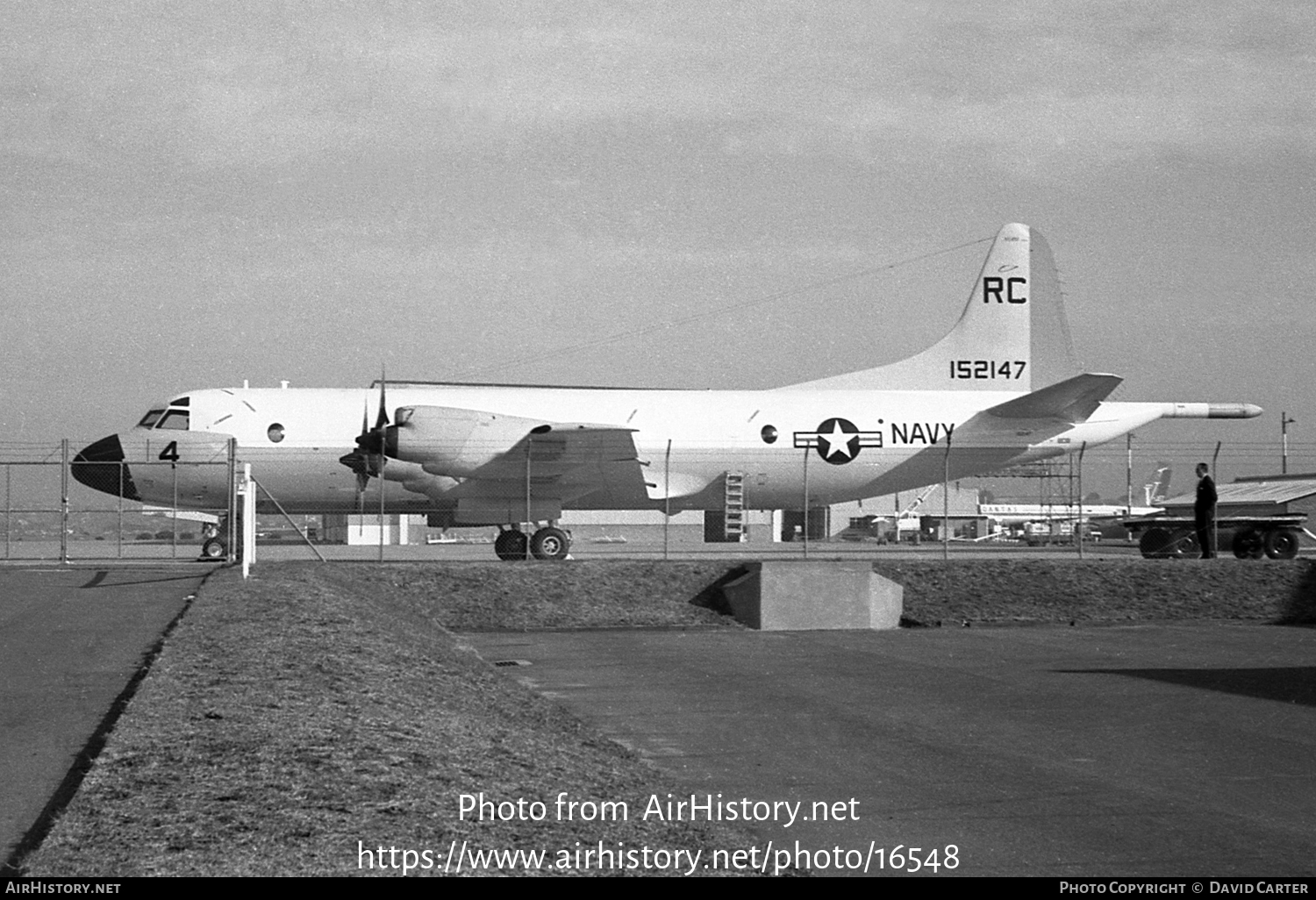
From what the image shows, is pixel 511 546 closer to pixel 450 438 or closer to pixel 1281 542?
pixel 450 438

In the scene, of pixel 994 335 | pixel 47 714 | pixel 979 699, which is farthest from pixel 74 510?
pixel 994 335

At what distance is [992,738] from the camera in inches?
Answer: 400

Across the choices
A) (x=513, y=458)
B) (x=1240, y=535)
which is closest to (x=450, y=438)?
(x=513, y=458)

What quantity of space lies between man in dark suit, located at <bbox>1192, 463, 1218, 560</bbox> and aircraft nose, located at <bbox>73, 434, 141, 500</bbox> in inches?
840

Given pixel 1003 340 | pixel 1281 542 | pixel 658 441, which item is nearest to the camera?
pixel 1281 542

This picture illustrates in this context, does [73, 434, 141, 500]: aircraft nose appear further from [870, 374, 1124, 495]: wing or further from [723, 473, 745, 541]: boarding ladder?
[870, 374, 1124, 495]: wing

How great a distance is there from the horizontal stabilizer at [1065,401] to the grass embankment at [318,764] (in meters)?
17.4

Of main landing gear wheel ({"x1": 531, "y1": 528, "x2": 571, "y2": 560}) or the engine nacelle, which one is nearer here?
the engine nacelle

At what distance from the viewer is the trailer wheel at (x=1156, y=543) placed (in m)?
30.9

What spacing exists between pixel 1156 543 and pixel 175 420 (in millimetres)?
21739

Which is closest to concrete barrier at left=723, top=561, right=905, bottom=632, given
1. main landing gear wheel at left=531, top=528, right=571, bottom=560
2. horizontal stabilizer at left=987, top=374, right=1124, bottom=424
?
main landing gear wheel at left=531, top=528, right=571, bottom=560

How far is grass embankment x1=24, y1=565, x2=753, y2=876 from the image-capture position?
570cm

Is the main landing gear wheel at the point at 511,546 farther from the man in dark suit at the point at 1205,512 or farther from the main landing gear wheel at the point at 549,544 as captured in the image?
the man in dark suit at the point at 1205,512
